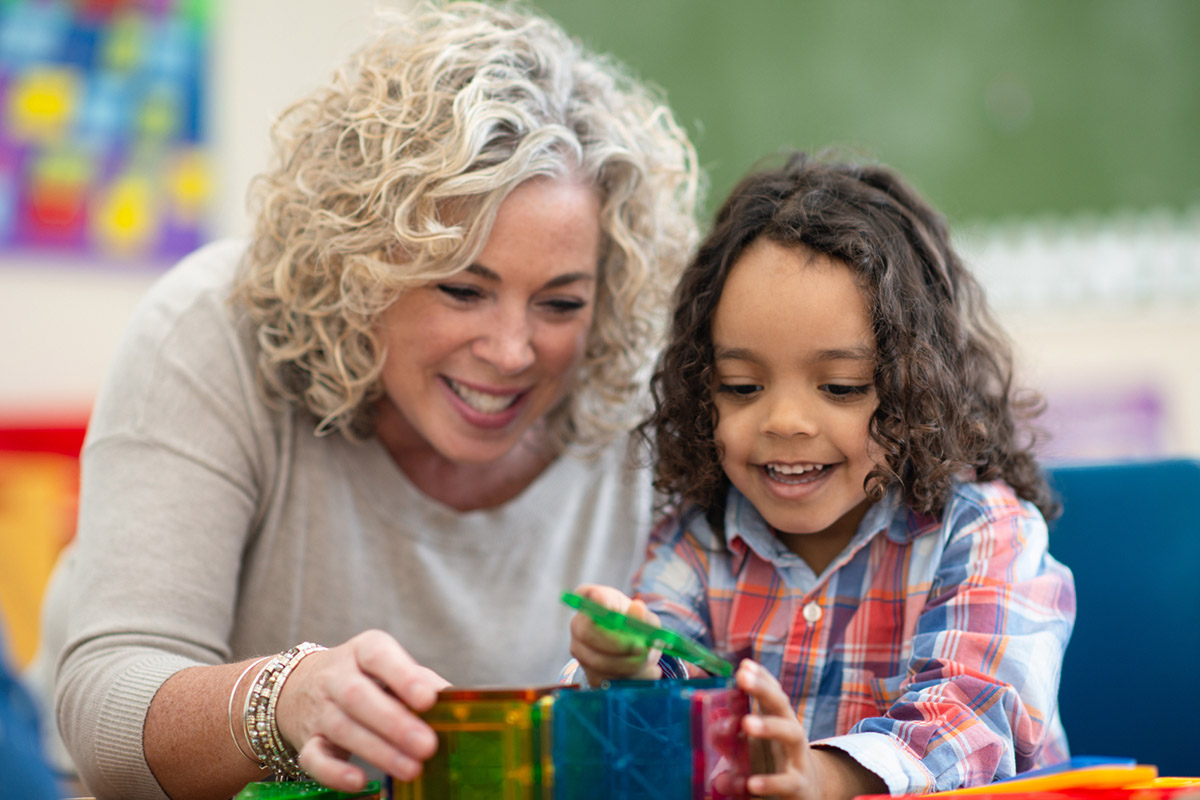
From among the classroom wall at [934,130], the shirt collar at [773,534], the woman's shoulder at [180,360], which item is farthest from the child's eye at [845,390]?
the classroom wall at [934,130]

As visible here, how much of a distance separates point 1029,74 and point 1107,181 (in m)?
0.40

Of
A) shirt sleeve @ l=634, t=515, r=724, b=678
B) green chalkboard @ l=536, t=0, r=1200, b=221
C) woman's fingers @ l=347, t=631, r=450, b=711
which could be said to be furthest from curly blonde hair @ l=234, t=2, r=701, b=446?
green chalkboard @ l=536, t=0, r=1200, b=221

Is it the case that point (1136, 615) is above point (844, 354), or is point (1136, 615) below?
below

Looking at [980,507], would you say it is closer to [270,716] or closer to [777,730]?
[777,730]

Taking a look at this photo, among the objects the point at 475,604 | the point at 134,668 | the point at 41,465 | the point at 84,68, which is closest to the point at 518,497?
the point at 475,604

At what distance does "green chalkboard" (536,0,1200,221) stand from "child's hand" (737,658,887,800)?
96.6 inches

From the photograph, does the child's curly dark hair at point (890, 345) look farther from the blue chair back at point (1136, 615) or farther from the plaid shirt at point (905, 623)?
the blue chair back at point (1136, 615)

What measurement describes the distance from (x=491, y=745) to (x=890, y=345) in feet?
1.68

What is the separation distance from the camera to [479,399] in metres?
1.20

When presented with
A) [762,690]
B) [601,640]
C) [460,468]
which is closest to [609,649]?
[601,640]

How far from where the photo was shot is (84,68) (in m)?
2.99

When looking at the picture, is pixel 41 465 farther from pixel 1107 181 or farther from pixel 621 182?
pixel 1107 181

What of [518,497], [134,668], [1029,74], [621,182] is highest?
[1029,74]

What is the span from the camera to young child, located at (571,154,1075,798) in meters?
0.85
